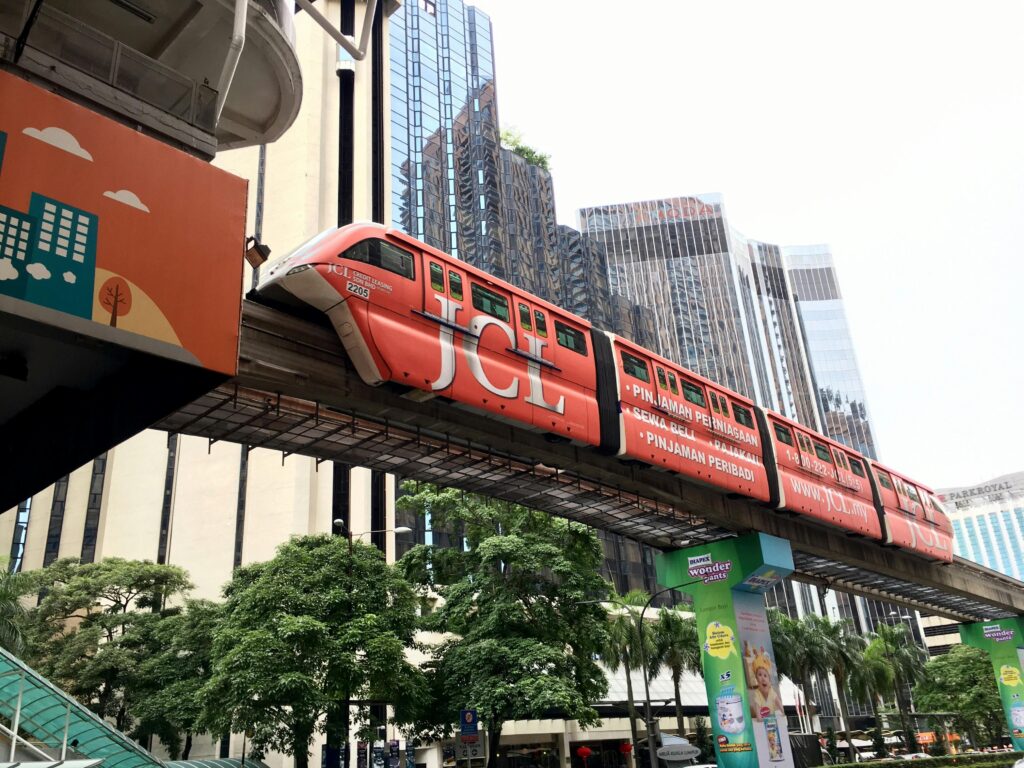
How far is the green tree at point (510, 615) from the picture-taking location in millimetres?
27156

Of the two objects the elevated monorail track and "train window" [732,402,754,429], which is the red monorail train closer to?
Result: "train window" [732,402,754,429]

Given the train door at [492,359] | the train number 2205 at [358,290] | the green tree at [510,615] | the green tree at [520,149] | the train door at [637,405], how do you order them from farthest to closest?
the green tree at [520,149]
the green tree at [510,615]
the train door at [637,405]
the train door at [492,359]
the train number 2205 at [358,290]

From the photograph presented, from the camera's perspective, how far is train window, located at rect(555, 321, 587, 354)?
21750 mm

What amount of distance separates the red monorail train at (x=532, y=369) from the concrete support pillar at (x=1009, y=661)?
97.1 feet

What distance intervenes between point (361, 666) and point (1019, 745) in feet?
146

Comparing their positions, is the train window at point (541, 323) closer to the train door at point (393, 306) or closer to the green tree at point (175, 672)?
the train door at point (393, 306)

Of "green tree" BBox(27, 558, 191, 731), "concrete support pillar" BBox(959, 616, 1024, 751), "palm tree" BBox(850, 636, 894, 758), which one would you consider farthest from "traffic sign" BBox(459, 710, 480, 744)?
"concrete support pillar" BBox(959, 616, 1024, 751)

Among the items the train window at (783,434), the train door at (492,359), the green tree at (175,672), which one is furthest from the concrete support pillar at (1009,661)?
the train door at (492,359)

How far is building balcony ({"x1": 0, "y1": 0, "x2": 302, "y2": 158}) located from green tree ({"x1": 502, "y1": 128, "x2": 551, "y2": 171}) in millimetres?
93196

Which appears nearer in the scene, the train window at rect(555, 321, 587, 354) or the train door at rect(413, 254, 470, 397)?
the train door at rect(413, 254, 470, 397)

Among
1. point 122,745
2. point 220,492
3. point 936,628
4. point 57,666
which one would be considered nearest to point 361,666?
point 122,745

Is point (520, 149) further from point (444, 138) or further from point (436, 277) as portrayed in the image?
point (436, 277)

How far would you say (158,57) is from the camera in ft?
40.3

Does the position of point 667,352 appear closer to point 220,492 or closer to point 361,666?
point 220,492
